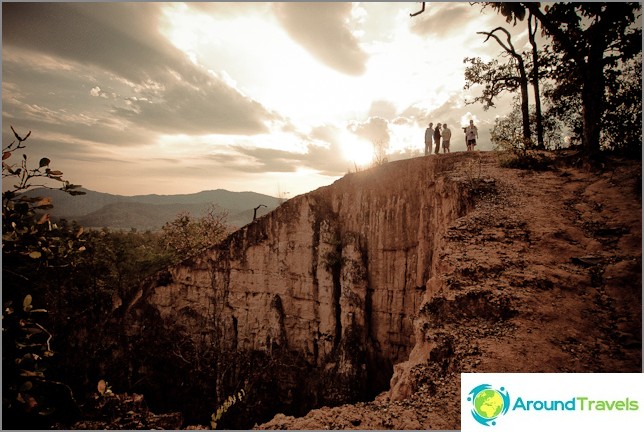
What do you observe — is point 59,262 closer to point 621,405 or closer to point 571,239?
point 621,405

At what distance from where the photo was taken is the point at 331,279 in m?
14.8

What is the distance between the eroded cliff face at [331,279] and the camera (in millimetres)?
12750

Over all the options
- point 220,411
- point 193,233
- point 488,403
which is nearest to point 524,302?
point 488,403

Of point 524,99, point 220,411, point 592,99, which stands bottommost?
point 220,411

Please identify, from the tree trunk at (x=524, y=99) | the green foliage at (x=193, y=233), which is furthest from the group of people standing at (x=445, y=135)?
the green foliage at (x=193, y=233)

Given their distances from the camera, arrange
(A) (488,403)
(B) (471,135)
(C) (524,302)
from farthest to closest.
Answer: (B) (471,135) < (C) (524,302) < (A) (488,403)

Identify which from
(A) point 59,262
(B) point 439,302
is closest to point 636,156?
(B) point 439,302

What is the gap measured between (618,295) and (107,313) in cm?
2351

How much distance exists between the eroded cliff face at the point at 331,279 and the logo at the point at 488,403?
21.7ft

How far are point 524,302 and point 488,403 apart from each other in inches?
86.3

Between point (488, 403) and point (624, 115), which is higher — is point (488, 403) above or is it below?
below

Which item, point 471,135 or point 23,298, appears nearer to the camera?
point 23,298

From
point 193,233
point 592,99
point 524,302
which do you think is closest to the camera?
point 524,302

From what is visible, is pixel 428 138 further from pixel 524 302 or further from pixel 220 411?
pixel 220 411
